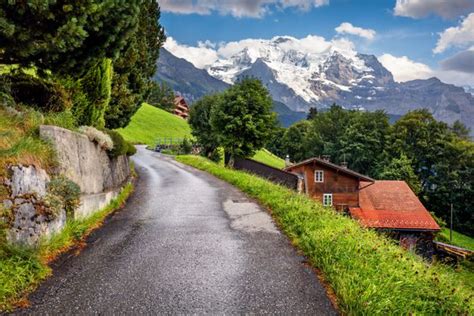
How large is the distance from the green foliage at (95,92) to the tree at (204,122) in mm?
34191

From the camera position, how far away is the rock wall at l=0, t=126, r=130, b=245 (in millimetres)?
5891

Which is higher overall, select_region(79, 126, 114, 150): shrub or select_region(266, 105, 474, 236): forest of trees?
select_region(79, 126, 114, 150): shrub

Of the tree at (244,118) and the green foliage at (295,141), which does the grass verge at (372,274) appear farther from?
the green foliage at (295,141)

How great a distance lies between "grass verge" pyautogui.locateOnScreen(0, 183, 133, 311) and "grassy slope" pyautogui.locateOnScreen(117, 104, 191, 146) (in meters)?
54.6

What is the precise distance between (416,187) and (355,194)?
83.4 ft

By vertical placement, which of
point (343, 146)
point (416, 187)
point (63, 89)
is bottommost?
point (416, 187)

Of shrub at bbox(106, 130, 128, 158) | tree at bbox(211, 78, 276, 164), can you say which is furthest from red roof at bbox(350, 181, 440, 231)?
shrub at bbox(106, 130, 128, 158)

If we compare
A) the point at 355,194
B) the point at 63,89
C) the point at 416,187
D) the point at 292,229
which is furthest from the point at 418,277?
the point at 416,187

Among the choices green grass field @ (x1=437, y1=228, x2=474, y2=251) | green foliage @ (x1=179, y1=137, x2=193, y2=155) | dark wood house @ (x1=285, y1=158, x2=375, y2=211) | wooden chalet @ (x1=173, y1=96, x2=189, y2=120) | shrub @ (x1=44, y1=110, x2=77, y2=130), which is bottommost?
green grass field @ (x1=437, y1=228, x2=474, y2=251)

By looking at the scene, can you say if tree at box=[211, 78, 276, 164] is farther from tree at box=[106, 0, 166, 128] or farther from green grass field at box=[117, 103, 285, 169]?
green grass field at box=[117, 103, 285, 169]

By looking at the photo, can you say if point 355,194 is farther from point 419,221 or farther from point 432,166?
point 432,166

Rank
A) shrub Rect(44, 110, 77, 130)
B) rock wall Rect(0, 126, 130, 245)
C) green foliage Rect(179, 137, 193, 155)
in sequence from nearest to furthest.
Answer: rock wall Rect(0, 126, 130, 245) → shrub Rect(44, 110, 77, 130) → green foliage Rect(179, 137, 193, 155)

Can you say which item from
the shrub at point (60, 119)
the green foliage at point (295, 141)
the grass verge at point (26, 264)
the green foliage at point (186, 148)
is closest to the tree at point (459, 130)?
the green foliage at point (295, 141)

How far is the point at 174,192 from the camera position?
51.2ft
